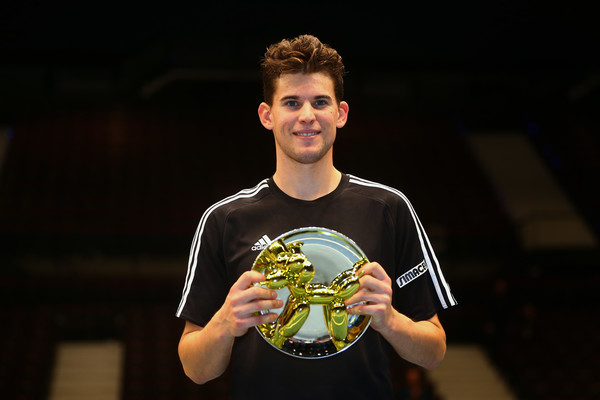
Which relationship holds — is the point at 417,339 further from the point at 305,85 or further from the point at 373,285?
the point at 305,85

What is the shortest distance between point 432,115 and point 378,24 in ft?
19.6

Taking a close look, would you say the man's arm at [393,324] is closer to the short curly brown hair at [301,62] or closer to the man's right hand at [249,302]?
the man's right hand at [249,302]

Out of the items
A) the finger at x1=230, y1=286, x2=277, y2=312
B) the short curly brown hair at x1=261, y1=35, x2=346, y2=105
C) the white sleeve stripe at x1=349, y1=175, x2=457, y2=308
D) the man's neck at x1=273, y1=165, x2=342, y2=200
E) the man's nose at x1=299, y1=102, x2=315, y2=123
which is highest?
the short curly brown hair at x1=261, y1=35, x2=346, y2=105

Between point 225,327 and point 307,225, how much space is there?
0.42 metres

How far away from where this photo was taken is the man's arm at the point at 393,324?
79.0 inches

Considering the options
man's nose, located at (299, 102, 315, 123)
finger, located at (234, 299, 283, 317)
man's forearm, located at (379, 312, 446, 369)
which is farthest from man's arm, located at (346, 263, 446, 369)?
man's nose, located at (299, 102, 315, 123)

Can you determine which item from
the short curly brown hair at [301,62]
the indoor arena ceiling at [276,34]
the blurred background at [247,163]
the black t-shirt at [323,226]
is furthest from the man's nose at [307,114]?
the indoor arena ceiling at [276,34]

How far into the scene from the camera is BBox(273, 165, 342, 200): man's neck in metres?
2.37

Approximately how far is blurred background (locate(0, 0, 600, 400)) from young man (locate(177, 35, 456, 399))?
6.56 metres

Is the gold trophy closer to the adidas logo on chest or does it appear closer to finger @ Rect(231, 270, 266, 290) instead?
finger @ Rect(231, 270, 266, 290)
